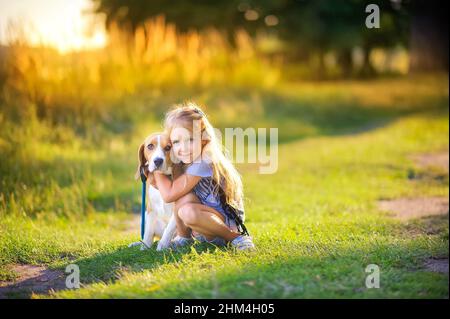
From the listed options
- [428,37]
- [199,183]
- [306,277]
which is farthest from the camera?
[428,37]

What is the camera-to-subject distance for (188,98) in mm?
13594

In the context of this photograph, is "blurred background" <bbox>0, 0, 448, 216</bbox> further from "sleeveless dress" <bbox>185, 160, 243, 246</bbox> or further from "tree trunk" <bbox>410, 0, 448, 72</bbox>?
"sleeveless dress" <bbox>185, 160, 243, 246</bbox>

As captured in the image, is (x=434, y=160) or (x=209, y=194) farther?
(x=434, y=160)

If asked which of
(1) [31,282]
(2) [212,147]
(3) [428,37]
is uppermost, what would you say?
(3) [428,37]

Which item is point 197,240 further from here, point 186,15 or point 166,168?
point 186,15

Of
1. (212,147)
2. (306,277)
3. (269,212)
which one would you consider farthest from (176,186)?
(269,212)

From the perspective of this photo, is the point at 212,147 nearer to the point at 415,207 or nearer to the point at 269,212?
the point at 269,212

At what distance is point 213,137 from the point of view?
195 inches

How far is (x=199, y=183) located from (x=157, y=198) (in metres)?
0.44

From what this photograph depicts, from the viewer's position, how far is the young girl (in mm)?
4809

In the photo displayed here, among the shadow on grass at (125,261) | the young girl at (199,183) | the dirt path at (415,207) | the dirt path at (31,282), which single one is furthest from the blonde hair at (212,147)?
the dirt path at (415,207)

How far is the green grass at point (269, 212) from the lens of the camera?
14.1ft

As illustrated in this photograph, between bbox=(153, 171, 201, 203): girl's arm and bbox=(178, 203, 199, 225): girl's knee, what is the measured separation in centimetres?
11

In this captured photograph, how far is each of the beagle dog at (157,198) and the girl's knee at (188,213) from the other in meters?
0.18
